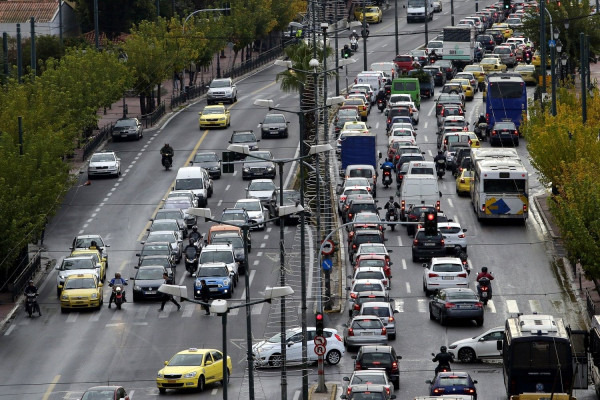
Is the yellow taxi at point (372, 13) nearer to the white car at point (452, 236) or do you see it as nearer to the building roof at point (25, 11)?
the building roof at point (25, 11)

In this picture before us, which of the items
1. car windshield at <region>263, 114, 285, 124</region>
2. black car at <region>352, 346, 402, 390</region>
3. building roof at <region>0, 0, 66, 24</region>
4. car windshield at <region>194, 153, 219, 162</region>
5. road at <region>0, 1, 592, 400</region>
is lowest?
road at <region>0, 1, 592, 400</region>

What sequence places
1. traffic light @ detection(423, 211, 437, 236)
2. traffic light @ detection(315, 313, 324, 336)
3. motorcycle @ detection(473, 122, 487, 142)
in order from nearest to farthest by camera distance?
traffic light @ detection(315, 313, 324, 336), traffic light @ detection(423, 211, 437, 236), motorcycle @ detection(473, 122, 487, 142)

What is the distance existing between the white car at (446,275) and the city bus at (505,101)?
3258cm

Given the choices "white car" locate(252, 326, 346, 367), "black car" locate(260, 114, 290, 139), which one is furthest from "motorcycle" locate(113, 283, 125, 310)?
"black car" locate(260, 114, 290, 139)

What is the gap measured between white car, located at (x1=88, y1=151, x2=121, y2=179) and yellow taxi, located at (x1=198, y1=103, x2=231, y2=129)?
14013 mm

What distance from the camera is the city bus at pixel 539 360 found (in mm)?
46875

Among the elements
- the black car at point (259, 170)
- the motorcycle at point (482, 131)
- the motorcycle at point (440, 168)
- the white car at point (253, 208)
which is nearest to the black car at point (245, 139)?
the black car at point (259, 170)

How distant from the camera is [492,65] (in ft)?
395

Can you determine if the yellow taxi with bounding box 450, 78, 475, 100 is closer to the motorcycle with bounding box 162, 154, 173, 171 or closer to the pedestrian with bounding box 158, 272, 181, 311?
the motorcycle with bounding box 162, 154, 173, 171

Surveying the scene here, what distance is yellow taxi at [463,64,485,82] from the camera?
116438 millimetres

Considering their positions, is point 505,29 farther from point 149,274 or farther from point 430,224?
point 430,224

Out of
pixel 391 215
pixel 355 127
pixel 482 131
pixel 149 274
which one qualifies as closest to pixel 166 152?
pixel 355 127

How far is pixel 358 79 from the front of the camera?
11450 cm

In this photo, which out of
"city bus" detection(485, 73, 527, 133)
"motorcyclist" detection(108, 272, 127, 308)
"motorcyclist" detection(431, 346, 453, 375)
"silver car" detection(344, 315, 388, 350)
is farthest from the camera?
"city bus" detection(485, 73, 527, 133)
